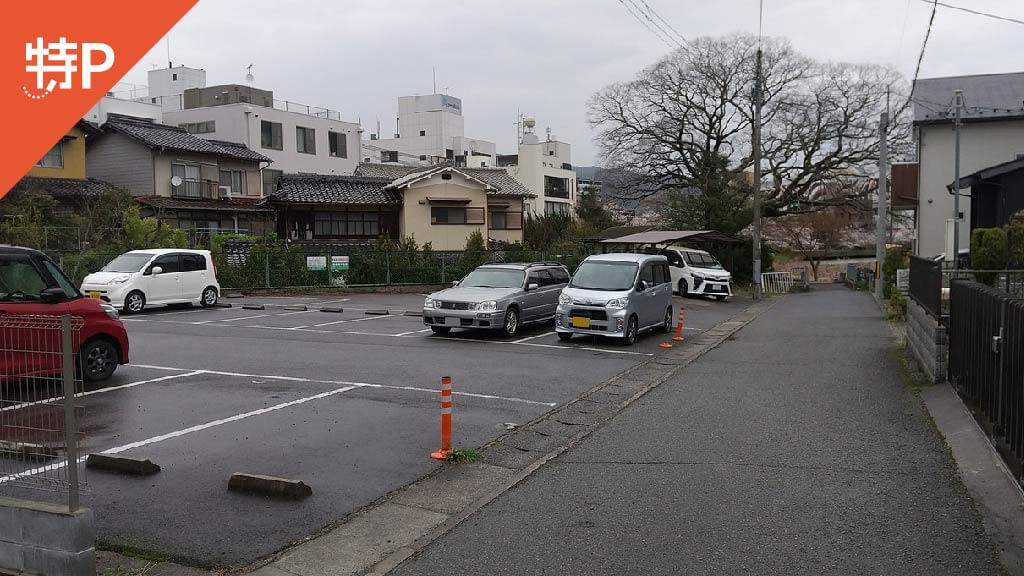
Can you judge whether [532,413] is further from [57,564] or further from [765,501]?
[57,564]

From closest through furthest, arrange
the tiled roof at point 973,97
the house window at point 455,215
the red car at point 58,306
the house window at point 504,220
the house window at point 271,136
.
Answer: the red car at point 58,306, the tiled roof at point 973,97, the house window at point 455,215, the house window at point 504,220, the house window at point 271,136

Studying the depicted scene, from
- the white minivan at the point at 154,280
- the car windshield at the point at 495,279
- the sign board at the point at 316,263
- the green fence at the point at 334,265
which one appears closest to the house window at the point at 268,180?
the green fence at the point at 334,265

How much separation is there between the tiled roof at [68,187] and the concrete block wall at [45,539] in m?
29.8

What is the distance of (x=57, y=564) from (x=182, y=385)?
6.53 metres

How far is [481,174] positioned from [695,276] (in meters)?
19.8

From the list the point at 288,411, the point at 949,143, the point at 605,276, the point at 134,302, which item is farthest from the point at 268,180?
the point at 288,411

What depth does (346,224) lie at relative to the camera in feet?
131

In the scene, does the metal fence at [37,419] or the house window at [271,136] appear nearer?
the metal fence at [37,419]

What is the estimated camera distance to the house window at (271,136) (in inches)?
1807

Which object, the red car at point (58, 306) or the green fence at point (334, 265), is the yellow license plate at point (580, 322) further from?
the green fence at point (334, 265)

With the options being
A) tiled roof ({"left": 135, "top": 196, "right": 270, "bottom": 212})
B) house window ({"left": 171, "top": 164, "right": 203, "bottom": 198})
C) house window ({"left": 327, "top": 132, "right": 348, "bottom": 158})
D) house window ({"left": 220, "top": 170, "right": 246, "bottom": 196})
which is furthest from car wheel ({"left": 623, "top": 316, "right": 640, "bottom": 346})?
house window ({"left": 327, "top": 132, "right": 348, "bottom": 158})

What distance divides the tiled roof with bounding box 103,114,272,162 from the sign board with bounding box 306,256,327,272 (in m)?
11.4

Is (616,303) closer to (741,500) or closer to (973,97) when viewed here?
(741,500)

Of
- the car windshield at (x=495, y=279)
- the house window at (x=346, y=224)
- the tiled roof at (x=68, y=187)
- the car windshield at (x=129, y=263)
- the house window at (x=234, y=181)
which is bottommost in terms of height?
the car windshield at (x=495, y=279)
